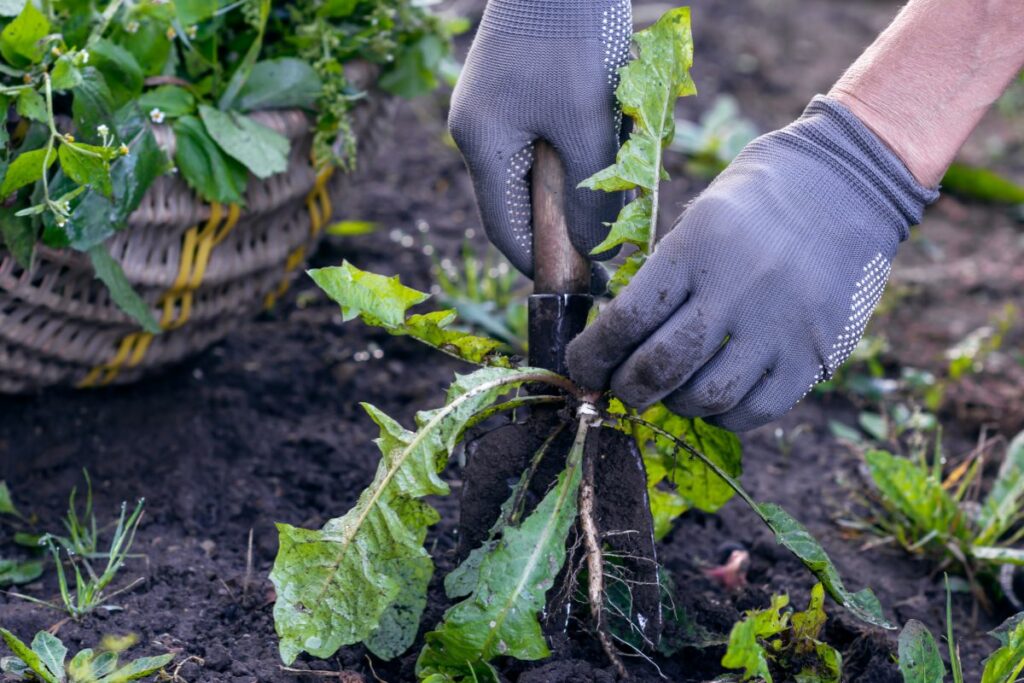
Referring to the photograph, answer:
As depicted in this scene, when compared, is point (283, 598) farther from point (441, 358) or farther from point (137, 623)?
point (441, 358)

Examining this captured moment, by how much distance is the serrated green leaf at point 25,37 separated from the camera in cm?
155

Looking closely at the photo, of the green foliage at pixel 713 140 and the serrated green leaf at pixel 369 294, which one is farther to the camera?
the green foliage at pixel 713 140

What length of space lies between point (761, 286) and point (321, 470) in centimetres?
105

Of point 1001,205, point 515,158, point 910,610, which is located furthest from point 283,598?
point 1001,205

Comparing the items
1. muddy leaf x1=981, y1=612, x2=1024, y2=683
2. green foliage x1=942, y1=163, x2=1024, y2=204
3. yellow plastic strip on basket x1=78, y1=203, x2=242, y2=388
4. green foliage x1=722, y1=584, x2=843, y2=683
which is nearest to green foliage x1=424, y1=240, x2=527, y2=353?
yellow plastic strip on basket x1=78, y1=203, x2=242, y2=388

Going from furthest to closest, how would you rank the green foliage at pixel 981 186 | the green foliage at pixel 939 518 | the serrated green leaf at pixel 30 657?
the green foliage at pixel 981 186, the green foliage at pixel 939 518, the serrated green leaf at pixel 30 657

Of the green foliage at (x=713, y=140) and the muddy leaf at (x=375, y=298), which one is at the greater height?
the muddy leaf at (x=375, y=298)


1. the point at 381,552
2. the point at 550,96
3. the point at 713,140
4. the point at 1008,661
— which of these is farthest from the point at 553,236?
the point at 713,140

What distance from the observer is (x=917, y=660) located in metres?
1.52

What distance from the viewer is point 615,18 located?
169cm

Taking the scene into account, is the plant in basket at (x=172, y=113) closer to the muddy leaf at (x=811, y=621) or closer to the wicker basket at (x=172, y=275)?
the wicker basket at (x=172, y=275)

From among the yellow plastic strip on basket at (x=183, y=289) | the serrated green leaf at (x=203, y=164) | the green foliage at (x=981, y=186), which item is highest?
the serrated green leaf at (x=203, y=164)

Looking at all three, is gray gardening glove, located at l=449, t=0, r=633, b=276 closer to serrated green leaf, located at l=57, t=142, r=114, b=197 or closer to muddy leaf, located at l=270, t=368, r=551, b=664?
muddy leaf, located at l=270, t=368, r=551, b=664

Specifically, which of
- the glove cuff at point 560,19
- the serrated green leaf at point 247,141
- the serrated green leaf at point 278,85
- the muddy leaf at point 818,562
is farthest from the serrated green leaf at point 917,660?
the serrated green leaf at point 278,85
